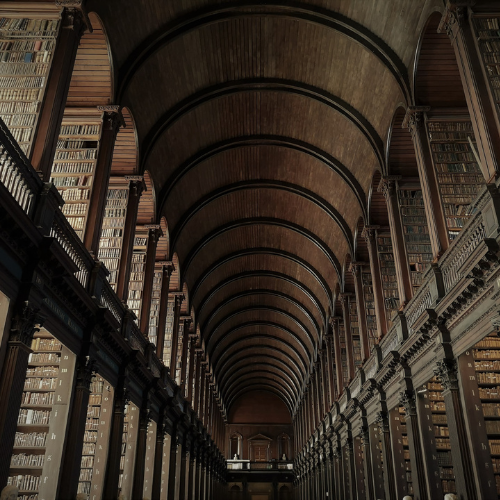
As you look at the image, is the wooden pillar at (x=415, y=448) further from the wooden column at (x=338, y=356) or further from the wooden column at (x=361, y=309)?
the wooden column at (x=338, y=356)

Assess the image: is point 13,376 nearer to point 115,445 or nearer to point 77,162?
point 115,445

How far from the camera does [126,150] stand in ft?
40.6

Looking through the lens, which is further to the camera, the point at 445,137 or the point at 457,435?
the point at 445,137

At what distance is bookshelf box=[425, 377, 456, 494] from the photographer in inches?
421

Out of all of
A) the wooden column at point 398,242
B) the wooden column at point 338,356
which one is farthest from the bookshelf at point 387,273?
the wooden column at point 338,356

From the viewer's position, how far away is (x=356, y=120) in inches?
533

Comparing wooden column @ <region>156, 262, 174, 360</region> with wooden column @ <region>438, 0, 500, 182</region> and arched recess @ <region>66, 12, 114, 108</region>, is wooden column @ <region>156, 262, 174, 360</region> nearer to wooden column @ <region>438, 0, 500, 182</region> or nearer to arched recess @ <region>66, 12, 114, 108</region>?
arched recess @ <region>66, 12, 114, 108</region>

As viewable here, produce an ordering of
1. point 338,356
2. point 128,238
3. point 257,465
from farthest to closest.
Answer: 1. point 257,465
2. point 338,356
3. point 128,238

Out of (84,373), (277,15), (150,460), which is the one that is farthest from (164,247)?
(84,373)

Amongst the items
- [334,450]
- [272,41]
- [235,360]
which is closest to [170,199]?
[272,41]

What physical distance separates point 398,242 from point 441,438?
4423mm

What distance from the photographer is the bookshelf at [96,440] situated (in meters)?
9.36

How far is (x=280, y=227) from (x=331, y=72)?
31.0ft

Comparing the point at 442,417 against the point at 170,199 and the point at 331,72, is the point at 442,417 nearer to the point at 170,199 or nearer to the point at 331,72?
the point at 331,72
